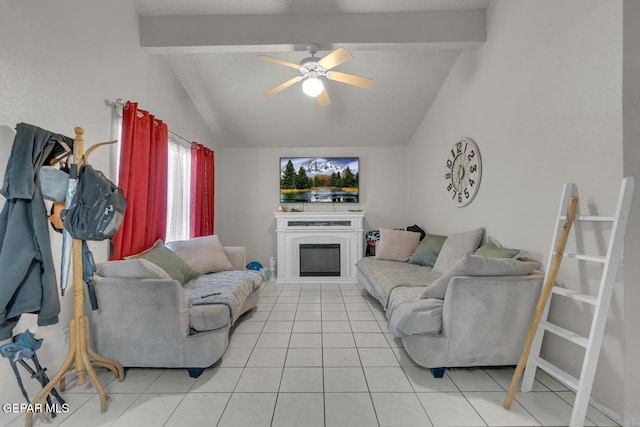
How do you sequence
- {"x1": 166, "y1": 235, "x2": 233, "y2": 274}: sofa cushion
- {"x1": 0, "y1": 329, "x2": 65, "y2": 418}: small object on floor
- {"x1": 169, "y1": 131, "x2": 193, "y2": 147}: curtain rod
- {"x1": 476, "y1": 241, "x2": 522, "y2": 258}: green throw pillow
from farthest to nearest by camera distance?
{"x1": 169, "y1": 131, "x2": 193, "y2": 147}: curtain rod < {"x1": 166, "y1": 235, "x2": 233, "y2": 274}: sofa cushion < {"x1": 476, "y1": 241, "x2": 522, "y2": 258}: green throw pillow < {"x1": 0, "y1": 329, "x2": 65, "y2": 418}: small object on floor

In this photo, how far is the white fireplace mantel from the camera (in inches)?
190

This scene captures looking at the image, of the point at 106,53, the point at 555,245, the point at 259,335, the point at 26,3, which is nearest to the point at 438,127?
the point at 555,245

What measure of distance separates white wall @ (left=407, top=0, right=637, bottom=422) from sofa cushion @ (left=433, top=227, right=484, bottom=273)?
0.15 m

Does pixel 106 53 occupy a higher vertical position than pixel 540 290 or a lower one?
higher

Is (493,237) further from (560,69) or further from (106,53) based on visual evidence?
(106,53)

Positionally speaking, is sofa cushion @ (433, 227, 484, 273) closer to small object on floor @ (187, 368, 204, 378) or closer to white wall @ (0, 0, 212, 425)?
small object on floor @ (187, 368, 204, 378)

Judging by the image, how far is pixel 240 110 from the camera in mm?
4289

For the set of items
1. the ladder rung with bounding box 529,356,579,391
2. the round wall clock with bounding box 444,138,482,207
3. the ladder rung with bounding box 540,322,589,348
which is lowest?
the ladder rung with bounding box 529,356,579,391

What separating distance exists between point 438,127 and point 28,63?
3971 mm

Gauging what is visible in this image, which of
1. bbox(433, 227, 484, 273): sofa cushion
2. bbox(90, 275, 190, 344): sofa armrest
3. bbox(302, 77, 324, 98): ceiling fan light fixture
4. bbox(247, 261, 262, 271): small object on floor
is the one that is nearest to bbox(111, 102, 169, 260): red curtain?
bbox(90, 275, 190, 344): sofa armrest

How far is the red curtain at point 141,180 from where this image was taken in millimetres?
2467

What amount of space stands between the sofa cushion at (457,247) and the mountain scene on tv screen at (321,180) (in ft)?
7.55

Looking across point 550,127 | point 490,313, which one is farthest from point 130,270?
point 550,127

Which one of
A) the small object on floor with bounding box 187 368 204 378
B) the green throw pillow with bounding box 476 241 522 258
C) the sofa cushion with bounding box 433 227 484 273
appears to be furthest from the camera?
the sofa cushion with bounding box 433 227 484 273
